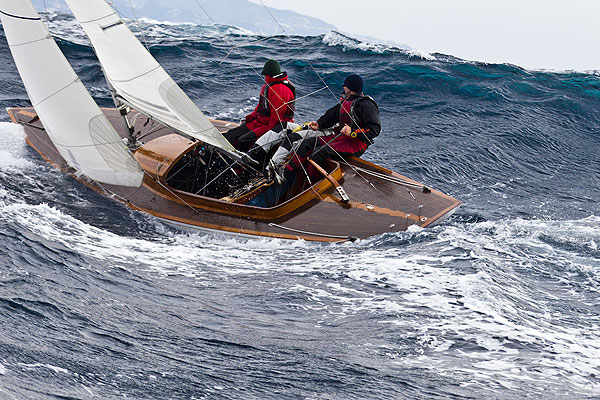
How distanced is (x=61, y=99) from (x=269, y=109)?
7.47ft

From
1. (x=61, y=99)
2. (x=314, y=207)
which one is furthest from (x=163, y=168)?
(x=314, y=207)

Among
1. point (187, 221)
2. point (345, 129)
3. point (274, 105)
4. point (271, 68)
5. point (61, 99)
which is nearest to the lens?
point (61, 99)

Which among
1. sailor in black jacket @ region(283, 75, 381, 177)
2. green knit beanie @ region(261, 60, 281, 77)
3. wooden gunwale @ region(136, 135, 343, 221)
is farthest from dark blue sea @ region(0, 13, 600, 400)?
green knit beanie @ region(261, 60, 281, 77)

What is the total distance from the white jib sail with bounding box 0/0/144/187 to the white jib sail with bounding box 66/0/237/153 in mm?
384

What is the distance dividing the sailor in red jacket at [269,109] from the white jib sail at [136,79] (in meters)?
0.86

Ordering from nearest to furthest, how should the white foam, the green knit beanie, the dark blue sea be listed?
the white foam → the dark blue sea → the green knit beanie

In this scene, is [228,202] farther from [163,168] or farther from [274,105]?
[274,105]

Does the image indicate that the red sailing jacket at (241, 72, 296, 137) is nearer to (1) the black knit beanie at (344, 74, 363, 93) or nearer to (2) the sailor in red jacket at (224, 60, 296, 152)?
(2) the sailor in red jacket at (224, 60, 296, 152)

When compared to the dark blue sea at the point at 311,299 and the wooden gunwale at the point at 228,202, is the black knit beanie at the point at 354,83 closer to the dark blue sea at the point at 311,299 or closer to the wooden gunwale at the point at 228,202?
the wooden gunwale at the point at 228,202

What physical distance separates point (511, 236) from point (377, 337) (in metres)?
2.64

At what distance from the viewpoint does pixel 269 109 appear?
6.90 meters

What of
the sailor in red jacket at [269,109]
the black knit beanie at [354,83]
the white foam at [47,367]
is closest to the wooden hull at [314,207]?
the sailor in red jacket at [269,109]

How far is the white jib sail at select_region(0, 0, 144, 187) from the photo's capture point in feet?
19.2

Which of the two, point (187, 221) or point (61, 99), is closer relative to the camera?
point (61, 99)
